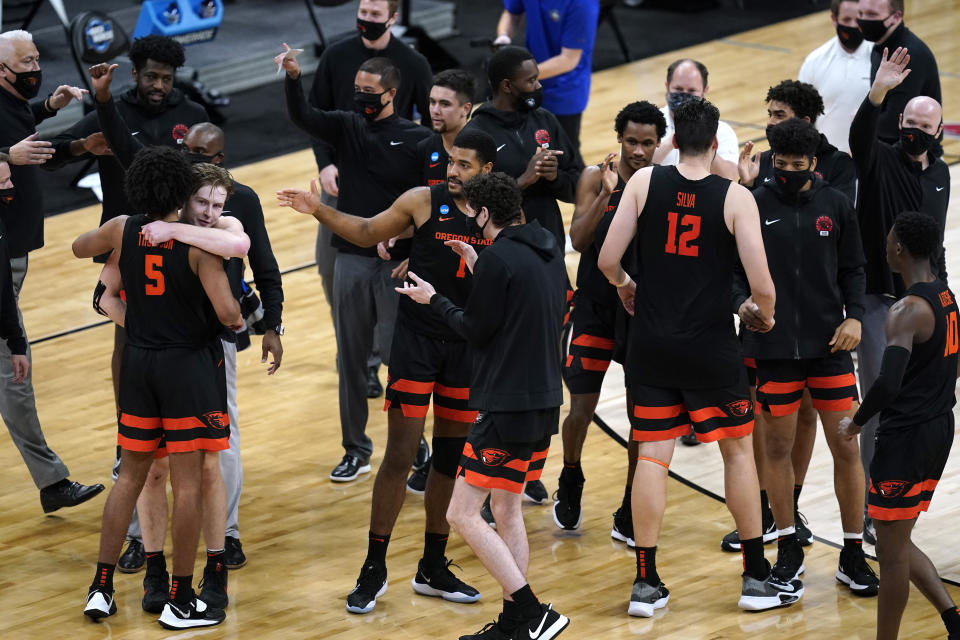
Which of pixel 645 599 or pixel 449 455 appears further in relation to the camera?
pixel 449 455

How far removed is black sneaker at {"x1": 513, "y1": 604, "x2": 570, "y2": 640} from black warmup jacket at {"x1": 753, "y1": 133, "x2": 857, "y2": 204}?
1.89 meters

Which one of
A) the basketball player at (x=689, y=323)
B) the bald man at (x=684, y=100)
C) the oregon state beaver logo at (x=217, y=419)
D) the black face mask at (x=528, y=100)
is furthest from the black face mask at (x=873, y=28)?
the oregon state beaver logo at (x=217, y=419)

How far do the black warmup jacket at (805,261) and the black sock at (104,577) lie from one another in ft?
8.12

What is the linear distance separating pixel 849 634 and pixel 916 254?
138cm

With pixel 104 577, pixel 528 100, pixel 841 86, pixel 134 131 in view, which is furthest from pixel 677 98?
pixel 104 577

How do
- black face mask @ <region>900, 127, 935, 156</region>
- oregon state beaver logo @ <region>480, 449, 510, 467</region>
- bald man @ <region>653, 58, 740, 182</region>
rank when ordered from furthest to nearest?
bald man @ <region>653, 58, 740, 182</region> → black face mask @ <region>900, 127, 935, 156</region> → oregon state beaver logo @ <region>480, 449, 510, 467</region>

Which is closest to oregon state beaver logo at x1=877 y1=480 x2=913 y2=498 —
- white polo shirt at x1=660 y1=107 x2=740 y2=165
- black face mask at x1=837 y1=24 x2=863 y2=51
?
white polo shirt at x1=660 y1=107 x2=740 y2=165

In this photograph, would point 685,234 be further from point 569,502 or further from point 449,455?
point 569,502

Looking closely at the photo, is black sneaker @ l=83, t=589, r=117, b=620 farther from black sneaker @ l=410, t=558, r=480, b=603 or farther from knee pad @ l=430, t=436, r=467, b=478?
knee pad @ l=430, t=436, r=467, b=478

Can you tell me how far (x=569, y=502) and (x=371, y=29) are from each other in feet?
8.34

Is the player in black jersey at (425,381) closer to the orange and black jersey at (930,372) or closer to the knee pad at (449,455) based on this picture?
the knee pad at (449,455)

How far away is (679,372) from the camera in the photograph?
5371mm

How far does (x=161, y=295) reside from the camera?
5250mm

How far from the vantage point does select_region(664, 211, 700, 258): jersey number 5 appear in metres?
5.25
